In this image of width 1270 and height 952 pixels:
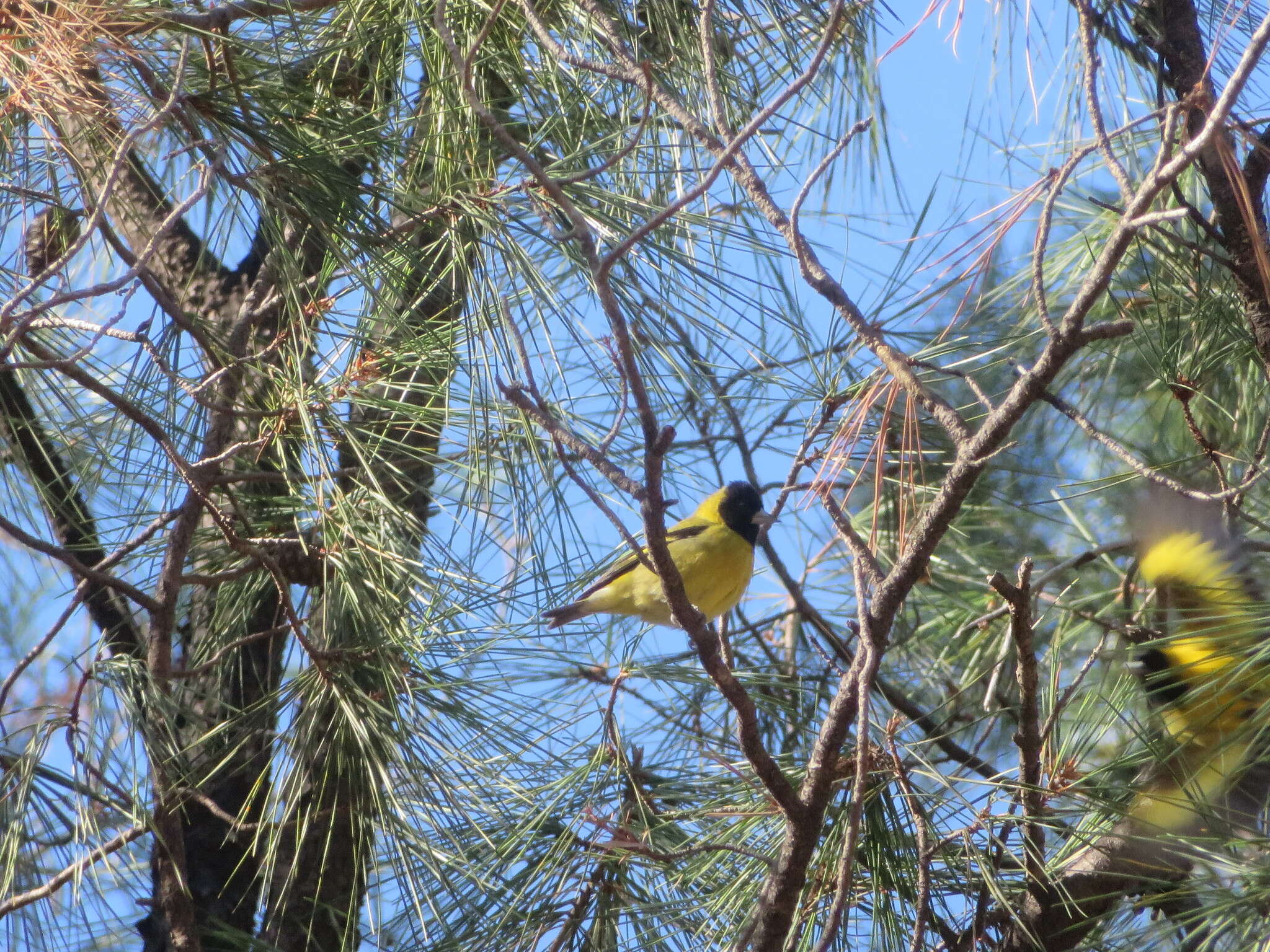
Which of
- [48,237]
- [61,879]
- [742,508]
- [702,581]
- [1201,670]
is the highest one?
[48,237]

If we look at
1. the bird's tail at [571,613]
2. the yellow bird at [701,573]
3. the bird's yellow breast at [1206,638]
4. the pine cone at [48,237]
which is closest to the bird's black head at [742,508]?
the yellow bird at [701,573]

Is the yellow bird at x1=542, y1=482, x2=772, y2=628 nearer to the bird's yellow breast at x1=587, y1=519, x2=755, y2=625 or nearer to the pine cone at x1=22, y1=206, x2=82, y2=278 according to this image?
the bird's yellow breast at x1=587, y1=519, x2=755, y2=625

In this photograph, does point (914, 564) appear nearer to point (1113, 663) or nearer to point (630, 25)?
point (1113, 663)

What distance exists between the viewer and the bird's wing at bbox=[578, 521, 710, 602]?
2340mm

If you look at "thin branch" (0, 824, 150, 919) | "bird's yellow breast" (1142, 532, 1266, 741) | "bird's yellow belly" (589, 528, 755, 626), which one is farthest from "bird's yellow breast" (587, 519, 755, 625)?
"thin branch" (0, 824, 150, 919)

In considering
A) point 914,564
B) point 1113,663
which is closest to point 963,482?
point 914,564

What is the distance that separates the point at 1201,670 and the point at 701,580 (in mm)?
1247

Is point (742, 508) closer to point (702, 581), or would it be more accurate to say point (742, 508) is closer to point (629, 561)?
point (702, 581)

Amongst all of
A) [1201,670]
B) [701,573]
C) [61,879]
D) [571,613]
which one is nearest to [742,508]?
[701,573]

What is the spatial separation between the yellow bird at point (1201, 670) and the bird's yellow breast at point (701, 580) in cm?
101

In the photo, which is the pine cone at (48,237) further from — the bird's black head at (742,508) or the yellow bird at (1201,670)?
the yellow bird at (1201,670)

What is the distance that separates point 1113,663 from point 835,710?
555 millimetres

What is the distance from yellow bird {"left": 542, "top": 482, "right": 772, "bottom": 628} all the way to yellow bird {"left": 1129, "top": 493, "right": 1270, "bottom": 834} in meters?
0.94

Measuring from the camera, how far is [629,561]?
2.44 meters
